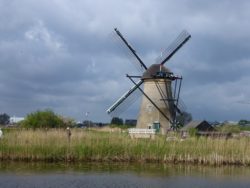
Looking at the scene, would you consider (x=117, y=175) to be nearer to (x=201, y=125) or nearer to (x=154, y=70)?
(x=154, y=70)

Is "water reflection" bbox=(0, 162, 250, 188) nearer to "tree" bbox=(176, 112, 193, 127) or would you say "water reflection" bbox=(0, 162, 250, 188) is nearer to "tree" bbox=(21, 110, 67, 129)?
"tree" bbox=(21, 110, 67, 129)

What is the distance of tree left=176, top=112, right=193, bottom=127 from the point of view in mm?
36481

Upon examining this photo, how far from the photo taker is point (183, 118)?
123 feet

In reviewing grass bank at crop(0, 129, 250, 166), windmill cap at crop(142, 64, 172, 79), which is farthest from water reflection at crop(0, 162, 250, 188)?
windmill cap at crop(142, 64, 172, 79)

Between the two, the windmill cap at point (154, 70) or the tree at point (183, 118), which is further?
the tree at point (183, 118)

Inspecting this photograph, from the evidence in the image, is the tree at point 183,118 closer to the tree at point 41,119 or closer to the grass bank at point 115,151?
the tree at point 41,119

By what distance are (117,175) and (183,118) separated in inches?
904

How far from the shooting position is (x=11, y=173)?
1455 centimetres

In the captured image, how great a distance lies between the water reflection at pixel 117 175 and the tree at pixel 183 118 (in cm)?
1869

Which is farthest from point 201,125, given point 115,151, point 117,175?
point 117,175

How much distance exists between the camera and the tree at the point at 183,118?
36481 mm

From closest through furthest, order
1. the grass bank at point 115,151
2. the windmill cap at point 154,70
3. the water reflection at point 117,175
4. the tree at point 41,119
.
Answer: the water reflection at point 117,175 → the grass bank at point 115,151 → the tree at point 41,119 → the windmill cap at point 154,70

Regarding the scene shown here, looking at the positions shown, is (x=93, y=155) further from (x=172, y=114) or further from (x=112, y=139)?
(x=172, y=114)

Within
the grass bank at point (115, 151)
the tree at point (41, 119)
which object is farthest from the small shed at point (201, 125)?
the grass bank at point (115, 151)
